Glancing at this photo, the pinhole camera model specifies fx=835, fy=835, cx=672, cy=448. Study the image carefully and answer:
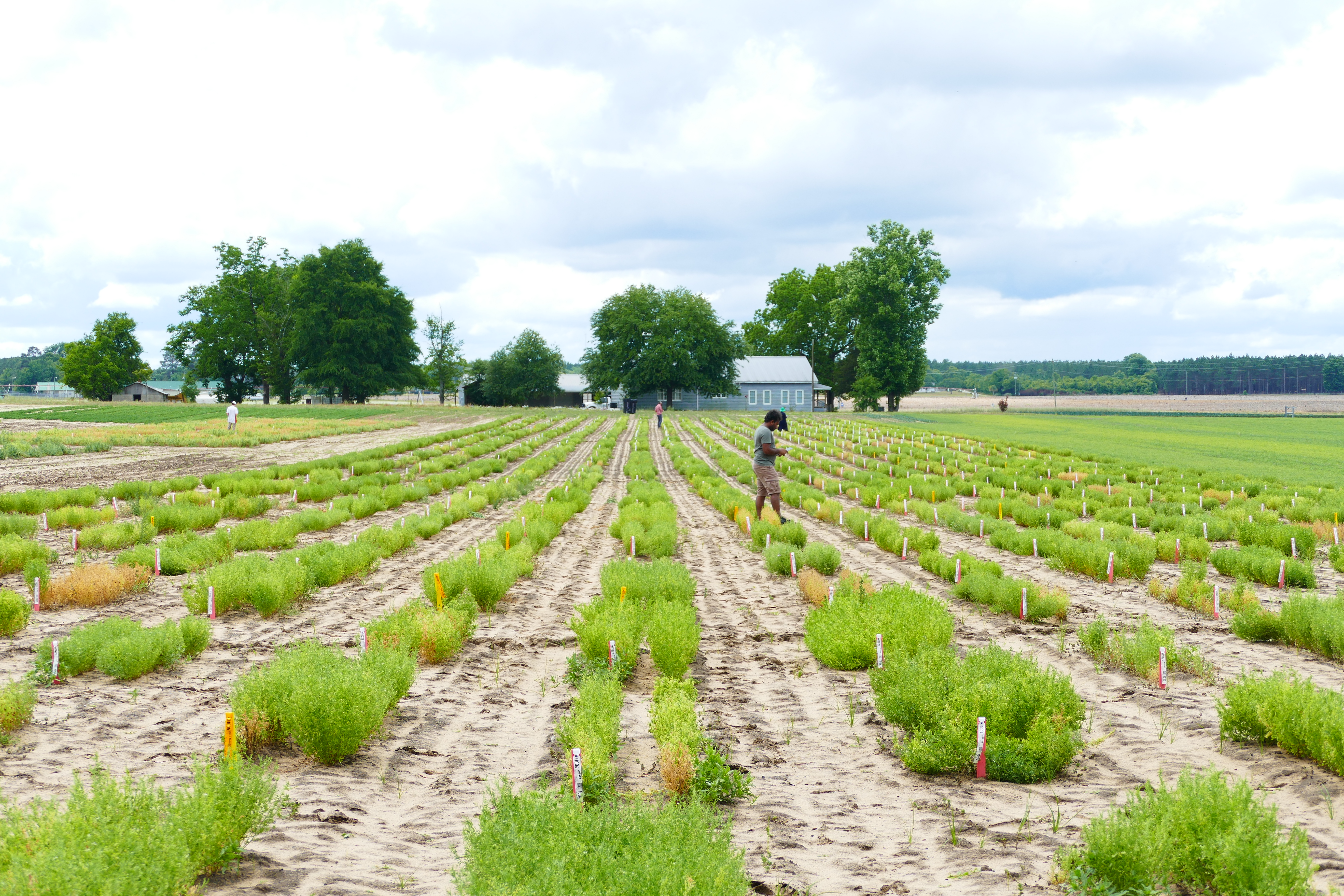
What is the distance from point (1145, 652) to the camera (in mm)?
7414

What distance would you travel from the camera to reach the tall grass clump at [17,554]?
11.0 meters

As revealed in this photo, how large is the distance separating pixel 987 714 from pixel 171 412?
75.0 m

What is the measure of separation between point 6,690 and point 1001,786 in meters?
6.85

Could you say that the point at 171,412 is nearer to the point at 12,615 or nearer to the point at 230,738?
the point at 12,615

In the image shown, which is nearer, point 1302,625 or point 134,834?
point 134,834

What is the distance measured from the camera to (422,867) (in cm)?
436

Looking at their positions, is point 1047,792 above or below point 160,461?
below

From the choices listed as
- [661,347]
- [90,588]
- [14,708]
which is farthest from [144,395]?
[14,708]

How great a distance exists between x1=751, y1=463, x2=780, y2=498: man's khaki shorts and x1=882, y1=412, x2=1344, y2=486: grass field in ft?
56.7

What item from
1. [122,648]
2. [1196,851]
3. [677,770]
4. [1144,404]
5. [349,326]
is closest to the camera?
[1196,851]

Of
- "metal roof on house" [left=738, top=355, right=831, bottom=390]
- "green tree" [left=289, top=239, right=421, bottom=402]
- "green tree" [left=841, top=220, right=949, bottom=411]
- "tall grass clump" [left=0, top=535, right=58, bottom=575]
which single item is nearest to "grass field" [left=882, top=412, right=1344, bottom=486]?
"green tree" [left=841, top=220, right=949, bottom=411]

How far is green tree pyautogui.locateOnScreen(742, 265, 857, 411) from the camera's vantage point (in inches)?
4104

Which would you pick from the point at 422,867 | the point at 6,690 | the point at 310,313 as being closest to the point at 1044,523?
the point at 422,867

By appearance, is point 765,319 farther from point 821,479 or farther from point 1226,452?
point 821,479
